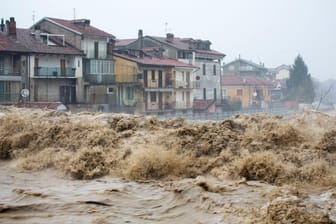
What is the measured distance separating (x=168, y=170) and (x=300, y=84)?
53.8 m

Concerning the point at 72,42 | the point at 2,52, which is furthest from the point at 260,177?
the point at 72,42

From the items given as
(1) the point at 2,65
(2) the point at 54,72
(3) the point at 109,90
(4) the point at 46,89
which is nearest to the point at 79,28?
(3) the point at 109,90

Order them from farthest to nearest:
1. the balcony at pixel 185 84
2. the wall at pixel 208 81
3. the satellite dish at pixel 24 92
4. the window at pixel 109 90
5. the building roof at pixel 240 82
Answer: the building roof at pixel 240 82, the wall at pixel 208 81, the balcony at pixel 185 84, the window at pixel 109 90, the satellite dish at pixel 24 92

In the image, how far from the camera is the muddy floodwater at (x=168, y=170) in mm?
8320

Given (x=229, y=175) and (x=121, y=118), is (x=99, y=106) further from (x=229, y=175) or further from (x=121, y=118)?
(x=229, y=175)

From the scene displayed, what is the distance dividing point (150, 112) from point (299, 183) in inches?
1293

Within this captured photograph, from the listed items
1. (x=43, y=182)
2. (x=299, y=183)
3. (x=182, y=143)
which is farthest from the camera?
(x=182, y=143)

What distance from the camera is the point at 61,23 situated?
135ft

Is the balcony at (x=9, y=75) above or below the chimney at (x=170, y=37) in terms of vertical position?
below

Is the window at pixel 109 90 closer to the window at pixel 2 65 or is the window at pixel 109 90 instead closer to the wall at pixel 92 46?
the wall at pixel 92 46

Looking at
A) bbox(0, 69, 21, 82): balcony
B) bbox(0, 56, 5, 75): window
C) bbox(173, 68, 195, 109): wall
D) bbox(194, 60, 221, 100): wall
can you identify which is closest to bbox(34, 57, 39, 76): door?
bbox(0, 69, 21, 82): balcony

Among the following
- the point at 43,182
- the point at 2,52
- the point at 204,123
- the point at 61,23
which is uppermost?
the point at 61,23

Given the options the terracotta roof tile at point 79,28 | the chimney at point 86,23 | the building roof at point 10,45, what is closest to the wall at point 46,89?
the building roof at point 10,45

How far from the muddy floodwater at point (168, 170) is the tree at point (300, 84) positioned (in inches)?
1778
